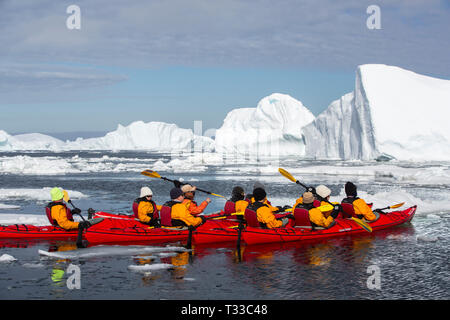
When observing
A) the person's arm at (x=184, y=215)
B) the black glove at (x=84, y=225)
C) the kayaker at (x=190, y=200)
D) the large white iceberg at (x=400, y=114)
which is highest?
the large white iceberg at (x=400, y=114)

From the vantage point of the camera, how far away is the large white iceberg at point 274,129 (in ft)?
195

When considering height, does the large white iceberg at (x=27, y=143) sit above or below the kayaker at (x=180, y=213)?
above

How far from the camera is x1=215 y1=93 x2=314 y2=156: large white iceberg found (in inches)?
2335

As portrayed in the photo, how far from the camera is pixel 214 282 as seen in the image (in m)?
6.80

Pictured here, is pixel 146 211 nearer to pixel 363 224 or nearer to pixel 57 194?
pixel 57 194

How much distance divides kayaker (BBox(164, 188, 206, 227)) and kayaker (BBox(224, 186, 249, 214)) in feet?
2.95

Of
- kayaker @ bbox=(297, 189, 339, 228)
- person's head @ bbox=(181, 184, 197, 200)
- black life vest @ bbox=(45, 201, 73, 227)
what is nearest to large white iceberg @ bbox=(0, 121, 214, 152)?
black life vest @ bbox=(45, 201, 73, 227)

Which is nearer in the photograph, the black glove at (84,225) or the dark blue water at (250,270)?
the dark blue water at (250,270)

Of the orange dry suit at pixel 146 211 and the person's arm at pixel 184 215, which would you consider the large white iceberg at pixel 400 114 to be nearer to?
the orange dry suit at pixel 146 211

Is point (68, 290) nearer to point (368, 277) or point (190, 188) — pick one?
point (190, 188)

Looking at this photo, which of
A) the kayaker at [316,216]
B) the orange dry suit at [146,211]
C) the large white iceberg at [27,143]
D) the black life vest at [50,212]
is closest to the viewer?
the black life vest at [50,212]

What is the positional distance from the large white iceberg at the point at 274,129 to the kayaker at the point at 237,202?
47178 mm

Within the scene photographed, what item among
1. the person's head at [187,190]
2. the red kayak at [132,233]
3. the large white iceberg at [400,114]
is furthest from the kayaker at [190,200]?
the large white iceberg at [400,114]
